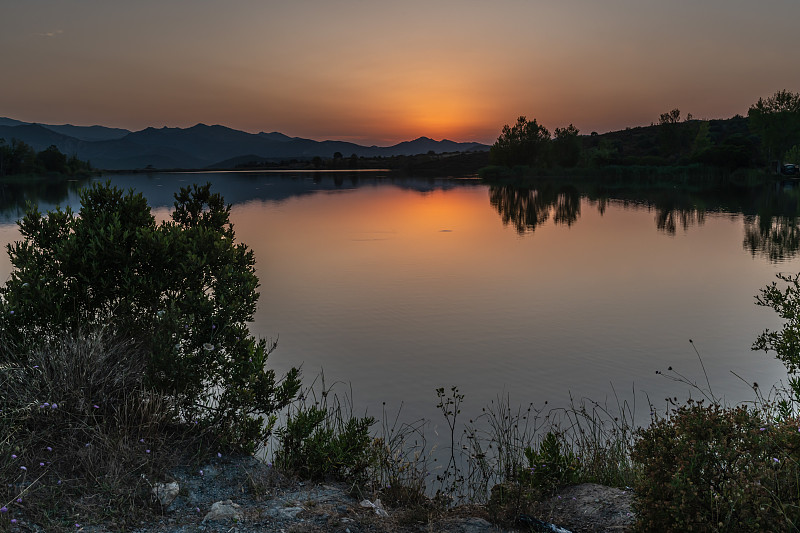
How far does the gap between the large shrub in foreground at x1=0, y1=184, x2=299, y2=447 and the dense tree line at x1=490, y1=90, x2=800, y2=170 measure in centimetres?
11092

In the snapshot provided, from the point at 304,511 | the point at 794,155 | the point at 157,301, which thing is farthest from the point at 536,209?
the point at 794,155

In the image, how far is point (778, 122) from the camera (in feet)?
317

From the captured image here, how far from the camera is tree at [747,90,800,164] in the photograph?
95.6 meters

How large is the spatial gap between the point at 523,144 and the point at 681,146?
44.4m

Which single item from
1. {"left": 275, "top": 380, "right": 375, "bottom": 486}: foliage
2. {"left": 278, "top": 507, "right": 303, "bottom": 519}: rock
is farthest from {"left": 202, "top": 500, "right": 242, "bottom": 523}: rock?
{"left": 275, "top": 380, "right": 375, "bottom": 486}: foliage

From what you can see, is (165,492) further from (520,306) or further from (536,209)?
(536,209)

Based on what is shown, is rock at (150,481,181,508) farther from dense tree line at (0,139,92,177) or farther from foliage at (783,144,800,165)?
dense tree line at (0,139,92,177)

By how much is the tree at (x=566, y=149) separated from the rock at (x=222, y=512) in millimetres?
127491

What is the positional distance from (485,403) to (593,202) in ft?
181

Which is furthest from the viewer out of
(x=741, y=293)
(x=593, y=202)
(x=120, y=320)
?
(x=593, y=202)

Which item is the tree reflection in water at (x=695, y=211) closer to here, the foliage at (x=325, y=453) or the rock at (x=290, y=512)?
the foliage at (x=325, y=453)

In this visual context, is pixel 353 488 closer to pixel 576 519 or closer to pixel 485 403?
pixel 576 519

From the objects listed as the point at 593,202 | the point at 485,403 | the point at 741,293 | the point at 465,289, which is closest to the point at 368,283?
the point at 465,289

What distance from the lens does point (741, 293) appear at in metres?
20.3
